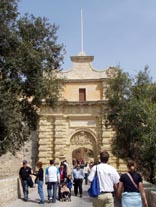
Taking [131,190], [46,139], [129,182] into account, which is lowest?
[131,190]

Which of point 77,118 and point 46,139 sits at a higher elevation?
point 77,118

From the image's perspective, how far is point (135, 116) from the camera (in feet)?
62.0

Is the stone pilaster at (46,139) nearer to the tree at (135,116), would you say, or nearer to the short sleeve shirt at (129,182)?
the tree at (135,116)

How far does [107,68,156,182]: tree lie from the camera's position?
16.8 m

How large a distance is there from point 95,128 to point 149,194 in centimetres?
2490

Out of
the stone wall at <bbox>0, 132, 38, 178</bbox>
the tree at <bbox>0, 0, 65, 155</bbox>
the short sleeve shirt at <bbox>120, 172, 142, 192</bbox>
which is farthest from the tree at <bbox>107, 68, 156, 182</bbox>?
the stone wall at <bbox>0, 132, 38, 178</bbox>

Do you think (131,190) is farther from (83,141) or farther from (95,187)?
(83,141)

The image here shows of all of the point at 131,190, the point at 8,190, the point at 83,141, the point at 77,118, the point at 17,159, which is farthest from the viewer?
the point at 17,159

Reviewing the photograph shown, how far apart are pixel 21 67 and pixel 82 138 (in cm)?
2001

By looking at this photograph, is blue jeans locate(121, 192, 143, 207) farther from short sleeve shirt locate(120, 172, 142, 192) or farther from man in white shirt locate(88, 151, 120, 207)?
man in white shirt locate(88, 151, 120, 207)

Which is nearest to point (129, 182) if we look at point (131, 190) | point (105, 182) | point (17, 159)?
point (131, 190)

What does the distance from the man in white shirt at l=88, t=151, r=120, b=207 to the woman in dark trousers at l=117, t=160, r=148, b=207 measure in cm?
16

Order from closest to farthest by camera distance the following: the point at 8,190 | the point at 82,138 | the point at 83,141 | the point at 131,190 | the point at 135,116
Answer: the point at 131,190 < the point at 8,190 < the point at 135,116 < the point at 83,141 < the point at 82,138

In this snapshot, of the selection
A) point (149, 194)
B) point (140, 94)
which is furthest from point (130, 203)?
point (140, 94)
